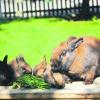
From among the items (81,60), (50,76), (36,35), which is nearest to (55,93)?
(50,76)

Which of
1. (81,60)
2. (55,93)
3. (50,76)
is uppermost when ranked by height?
(81,60)

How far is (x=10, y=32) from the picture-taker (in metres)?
11.6

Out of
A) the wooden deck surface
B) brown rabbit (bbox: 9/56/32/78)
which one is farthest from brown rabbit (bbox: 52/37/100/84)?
brown rabbit (bbox: 9/56/32/78)

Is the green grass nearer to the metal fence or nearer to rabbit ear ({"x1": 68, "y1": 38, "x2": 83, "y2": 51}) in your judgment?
the metal fence

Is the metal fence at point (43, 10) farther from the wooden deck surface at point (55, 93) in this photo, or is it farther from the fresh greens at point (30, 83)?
the wooden deck surface at point (55, 93)

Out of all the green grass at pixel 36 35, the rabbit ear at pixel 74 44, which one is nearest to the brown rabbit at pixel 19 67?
the rabbit ear at pixel 74 44

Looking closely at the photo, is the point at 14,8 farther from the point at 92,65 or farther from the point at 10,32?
the point at 92,65

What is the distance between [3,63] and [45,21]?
705cm

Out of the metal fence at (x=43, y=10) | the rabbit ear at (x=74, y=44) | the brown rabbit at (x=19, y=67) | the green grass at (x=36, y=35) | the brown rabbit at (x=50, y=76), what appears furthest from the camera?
the metal fence at (x=43, y=10)

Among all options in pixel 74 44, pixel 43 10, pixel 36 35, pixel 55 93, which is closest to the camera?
pixel 55 93

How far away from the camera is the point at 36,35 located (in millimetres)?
11102

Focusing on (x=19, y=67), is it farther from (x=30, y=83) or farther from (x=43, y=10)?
(x=43, y=10)

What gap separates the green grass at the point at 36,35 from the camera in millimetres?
9453

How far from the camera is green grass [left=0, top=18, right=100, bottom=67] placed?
31.0 ft
